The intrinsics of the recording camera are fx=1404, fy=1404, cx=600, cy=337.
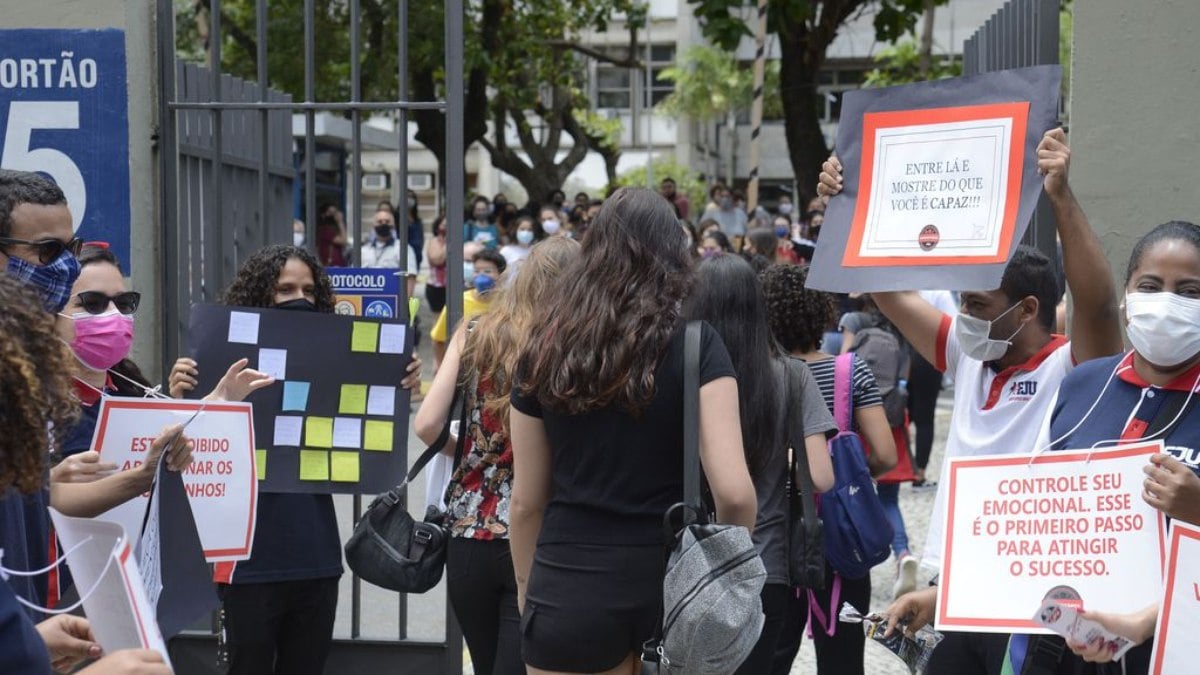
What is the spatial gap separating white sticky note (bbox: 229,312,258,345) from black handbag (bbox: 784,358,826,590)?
180 cm

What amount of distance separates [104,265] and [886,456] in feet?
8.90

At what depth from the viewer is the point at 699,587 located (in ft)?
10.5

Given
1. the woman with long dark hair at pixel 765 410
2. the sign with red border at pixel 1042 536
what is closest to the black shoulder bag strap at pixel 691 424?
the woman with long dark hair at pixel 765 410

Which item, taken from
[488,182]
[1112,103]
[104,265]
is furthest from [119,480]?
[488,182]

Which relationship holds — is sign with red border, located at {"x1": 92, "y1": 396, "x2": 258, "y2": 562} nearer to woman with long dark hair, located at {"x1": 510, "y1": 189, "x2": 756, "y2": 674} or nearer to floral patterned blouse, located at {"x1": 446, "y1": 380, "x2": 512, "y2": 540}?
floral patterned blouse, located at {"x1": 446, "y1": 380, "x2": 512, "y2": 540}

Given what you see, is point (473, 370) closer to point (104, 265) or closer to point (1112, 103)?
point (104, 265)

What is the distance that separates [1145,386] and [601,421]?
124cm

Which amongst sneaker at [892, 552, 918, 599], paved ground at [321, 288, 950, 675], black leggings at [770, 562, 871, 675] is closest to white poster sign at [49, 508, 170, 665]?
black leggings at [770, 562, 871, 675]

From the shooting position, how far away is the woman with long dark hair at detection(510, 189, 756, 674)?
331cm

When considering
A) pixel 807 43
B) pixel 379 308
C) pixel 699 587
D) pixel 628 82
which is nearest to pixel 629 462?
pixel 699 587

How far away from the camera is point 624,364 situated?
328 centimetres

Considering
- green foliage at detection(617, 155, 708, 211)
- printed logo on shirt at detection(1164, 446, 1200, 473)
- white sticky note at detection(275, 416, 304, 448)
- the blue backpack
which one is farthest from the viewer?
green foliage at detection(617, 155, 708, 211)

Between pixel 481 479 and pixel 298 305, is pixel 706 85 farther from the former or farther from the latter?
pixel 481 479

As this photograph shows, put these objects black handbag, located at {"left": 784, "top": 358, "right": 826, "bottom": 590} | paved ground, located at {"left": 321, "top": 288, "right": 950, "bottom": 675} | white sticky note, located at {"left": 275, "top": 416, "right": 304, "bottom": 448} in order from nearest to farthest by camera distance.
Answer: black handbag, located at {"left": 784, "top": 358, "right": 826, "bottom": 590} < white sticky note, located at {"left": 275, "top": 416, "right": 304, "bottom": 448} < paved ground, located at {"left": 321, "top": 288, "right": 950, "bottom": 675}
